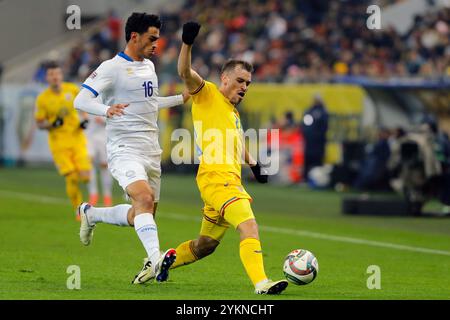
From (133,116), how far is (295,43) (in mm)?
21095

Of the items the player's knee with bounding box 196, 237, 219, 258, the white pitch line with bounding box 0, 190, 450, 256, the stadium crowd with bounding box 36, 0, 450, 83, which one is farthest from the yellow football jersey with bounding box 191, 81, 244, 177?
the stadium crowd with bounding box 36, 0, 450, 83

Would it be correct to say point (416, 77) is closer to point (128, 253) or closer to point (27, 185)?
point (27, 185)

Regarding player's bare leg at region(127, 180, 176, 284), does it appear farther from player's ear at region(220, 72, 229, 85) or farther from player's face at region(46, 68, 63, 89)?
player's face at region(46, 68, 63, 89)

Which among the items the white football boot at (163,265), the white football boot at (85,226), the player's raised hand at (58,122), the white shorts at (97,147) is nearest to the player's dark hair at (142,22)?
the white football boot at (85,226)

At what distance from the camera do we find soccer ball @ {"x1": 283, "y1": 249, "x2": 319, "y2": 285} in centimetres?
1059

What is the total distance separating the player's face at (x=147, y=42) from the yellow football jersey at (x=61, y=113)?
7.05 m

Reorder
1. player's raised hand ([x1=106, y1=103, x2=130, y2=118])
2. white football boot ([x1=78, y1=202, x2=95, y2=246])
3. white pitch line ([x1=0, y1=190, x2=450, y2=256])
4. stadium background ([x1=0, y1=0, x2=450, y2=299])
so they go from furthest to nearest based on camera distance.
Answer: stadium background ([x1=0, y1=0, x2=450, y2=299])
white pitch line ([x1=0, y1=190, x2=450, y2=256])
white football boot ([x1=78, y1=202, x2=95, y2=246])
player's raised hand ([x1=106, y1=103, x2=130, y2=118])

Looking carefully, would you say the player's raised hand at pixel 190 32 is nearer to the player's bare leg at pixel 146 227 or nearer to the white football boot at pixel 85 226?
the player's bare leg at pixel 146 227

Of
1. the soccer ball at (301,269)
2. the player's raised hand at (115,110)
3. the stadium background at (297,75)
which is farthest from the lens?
the stadium background at (297,75)

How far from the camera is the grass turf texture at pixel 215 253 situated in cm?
1067

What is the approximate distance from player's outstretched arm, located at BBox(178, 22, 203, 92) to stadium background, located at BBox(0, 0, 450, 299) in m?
6.90

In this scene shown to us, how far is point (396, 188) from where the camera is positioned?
25.2 m
